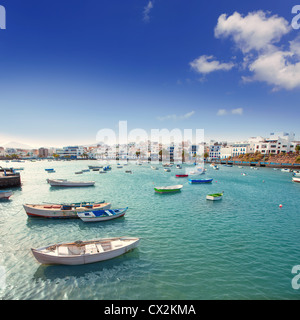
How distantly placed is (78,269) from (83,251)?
1.07m

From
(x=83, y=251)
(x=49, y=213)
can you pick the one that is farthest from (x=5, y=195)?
(x=83, y=251)

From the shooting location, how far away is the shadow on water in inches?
426

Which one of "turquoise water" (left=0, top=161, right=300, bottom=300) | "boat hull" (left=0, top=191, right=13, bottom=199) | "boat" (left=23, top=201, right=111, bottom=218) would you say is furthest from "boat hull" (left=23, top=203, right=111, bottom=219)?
"boat hull" (left=0, top=191, right=13, bottom=199)

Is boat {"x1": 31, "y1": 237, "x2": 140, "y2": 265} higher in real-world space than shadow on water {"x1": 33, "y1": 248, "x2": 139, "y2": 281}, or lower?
higher

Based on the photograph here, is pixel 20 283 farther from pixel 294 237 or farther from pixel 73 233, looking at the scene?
pixel 294 237

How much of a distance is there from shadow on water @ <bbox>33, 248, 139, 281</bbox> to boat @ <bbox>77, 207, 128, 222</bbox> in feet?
24.5

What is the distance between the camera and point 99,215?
780 inches

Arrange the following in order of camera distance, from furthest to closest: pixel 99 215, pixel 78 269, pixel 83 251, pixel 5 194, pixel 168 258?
pixel 5 194
pixel 99 215
pixel 168 258
pixel 83 251
pixel 78 269

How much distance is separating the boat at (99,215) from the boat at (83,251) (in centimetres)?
635

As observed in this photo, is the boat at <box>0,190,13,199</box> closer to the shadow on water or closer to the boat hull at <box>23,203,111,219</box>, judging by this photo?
the boat hull at <box>23,203,111,219</box>

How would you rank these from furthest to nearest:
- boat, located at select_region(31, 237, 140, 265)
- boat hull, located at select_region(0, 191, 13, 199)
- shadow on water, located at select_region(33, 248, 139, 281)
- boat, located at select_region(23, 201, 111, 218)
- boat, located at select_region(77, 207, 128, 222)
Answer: boat hull, located at select_region(0, 191, 13, 199) < boat, located at select_region(23, 201, 111, 218) < boat, located at select_region(77, 207, 128, 222) < boat, located at select_region(31, 237, 140, 265) < shadow on water, located at select_region(33, 248, 139, 281)

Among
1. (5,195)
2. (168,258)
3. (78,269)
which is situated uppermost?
(5,195)

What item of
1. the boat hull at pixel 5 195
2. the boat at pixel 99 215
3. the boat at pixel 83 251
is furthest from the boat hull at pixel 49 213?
the boat hull at pixel 5 195

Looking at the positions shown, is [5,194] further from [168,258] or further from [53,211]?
[168,258]
